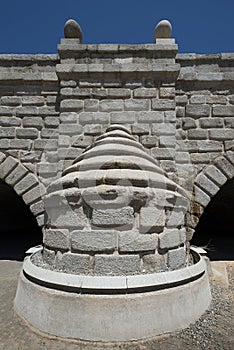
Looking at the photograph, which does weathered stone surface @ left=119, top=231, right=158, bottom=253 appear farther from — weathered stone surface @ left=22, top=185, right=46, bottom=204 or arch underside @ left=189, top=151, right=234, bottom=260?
weathered stone surface @ left=22, top=185, right=46, bottom=204

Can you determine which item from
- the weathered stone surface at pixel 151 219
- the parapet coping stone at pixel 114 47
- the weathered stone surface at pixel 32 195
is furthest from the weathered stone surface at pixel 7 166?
the weathered stone surface at pixel 151 219

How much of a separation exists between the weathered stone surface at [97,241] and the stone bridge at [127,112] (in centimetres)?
244

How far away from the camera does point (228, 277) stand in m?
4.17

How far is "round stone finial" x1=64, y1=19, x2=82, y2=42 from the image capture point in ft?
16.6

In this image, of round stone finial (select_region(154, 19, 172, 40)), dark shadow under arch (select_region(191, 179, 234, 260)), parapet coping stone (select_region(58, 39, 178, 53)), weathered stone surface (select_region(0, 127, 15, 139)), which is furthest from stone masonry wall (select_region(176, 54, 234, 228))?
weathered stone surface (select_region(0, 127, 15, 139))

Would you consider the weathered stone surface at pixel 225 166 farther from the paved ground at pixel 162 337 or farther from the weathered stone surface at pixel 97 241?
the weathered stone surface at pixel 97 241

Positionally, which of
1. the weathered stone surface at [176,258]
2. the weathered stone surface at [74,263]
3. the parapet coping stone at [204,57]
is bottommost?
the weathered stone surface at [176,258]

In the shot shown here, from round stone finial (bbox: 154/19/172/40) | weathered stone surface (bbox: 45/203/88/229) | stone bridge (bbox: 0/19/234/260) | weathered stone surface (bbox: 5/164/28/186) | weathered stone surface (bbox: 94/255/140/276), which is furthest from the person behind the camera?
round stone finial (bbox: 154/19/172/40)

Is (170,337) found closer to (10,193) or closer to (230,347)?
(230,347)

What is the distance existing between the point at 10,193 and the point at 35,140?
2626mm

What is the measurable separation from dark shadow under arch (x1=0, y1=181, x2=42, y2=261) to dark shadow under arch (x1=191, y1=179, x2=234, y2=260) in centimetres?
497

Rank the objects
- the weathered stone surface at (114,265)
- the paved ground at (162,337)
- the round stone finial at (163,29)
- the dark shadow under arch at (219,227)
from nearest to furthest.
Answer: the paved ground at (162,337), the weathered stone surface at (114,265), the round stone finial at (163,29), the dark shadow under arch at (219,227)

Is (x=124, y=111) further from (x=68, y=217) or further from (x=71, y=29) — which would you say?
(x=68, y=217)

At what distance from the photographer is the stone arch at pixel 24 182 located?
4.84 metres
